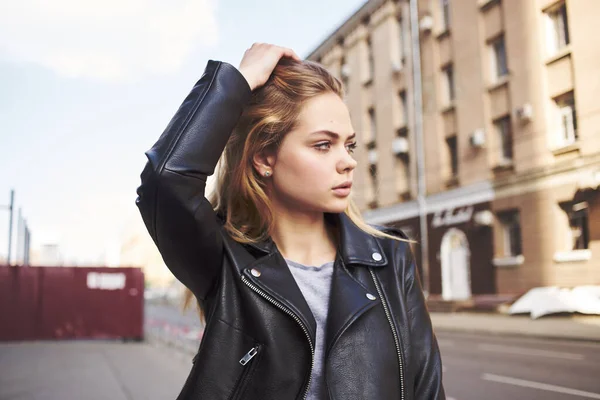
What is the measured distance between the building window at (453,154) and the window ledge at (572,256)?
85cm

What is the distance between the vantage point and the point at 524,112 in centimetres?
256

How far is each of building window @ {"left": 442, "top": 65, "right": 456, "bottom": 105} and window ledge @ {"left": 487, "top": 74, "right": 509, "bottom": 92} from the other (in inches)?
12.4

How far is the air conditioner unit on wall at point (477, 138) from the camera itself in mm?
2926

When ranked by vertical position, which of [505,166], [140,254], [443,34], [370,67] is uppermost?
[370,67]

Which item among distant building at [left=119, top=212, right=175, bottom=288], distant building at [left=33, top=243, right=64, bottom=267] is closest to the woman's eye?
distant building at [left=33, top=243, right=64, bottom=267]

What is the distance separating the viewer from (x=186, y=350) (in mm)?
8445

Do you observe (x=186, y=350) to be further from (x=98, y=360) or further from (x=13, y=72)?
(x=13, y=72)

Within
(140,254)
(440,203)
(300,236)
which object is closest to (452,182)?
(440,203)

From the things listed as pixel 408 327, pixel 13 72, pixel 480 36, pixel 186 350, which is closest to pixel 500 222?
pixel 480 36

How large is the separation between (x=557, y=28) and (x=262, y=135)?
1.44 meters

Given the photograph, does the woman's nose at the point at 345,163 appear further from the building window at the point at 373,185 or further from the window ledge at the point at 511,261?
the building window at the point at 373,185

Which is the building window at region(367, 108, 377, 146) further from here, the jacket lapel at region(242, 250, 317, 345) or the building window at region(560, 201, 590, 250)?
the jacket lapel at region(242, 250, 317, 345)

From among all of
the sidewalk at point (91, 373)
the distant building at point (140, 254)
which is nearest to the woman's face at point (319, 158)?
the sidewalk at point (91, 373)

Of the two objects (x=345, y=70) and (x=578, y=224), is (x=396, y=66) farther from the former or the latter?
(x=578, y=224)
